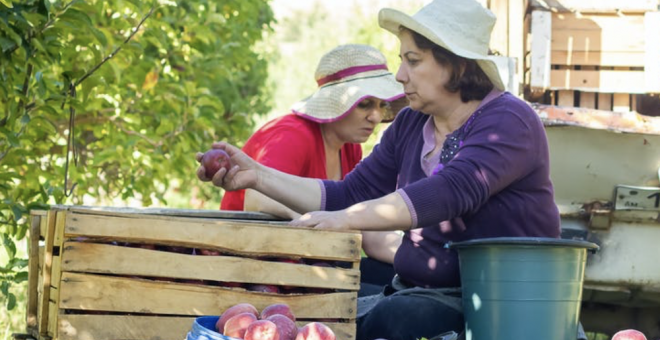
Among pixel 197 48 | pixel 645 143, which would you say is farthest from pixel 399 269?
pixel 197 48

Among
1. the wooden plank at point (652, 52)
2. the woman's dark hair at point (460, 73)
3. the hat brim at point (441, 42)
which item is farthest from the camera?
the wooden plank at point (652, 52)

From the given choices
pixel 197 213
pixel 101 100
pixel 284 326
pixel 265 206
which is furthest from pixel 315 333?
pixel 101 100

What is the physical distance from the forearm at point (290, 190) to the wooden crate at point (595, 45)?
2290 millimetres

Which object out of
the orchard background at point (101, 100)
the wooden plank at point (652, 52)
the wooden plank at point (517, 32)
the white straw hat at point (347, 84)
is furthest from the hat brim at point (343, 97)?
the wooden plank at point (652, 52)

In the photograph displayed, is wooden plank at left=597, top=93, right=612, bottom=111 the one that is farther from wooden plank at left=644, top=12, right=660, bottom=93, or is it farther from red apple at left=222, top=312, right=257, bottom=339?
red apple at left=222, top=312, right=257, bottom=339

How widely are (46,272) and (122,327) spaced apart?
33 centimetres

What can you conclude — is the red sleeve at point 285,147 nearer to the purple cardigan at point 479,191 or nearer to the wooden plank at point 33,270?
the purple cardigan at point 479,191

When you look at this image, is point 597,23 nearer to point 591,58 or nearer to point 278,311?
point 591,58

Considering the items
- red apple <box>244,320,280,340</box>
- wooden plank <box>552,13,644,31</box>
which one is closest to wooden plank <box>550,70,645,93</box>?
wooden plank <box>552,13,644,31</box>

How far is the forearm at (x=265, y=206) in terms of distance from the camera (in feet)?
13.0

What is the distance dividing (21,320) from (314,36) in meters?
25.9

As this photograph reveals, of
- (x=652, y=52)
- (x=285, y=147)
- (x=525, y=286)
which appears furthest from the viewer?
(x=652, y=52)

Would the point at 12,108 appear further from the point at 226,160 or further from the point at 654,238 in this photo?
the point at 654,238

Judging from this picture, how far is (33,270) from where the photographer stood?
3734 mm
